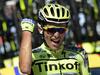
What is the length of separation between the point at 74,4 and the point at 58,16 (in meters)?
5.30

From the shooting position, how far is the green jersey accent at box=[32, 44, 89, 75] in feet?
13.7

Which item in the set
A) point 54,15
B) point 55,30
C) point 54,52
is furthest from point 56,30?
point 54,52

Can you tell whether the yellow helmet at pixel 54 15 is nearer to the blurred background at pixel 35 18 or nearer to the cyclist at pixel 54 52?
the cyclist at pixel 54 52

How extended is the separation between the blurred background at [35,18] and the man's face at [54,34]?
16.0ft

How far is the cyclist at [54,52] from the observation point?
13.5ft

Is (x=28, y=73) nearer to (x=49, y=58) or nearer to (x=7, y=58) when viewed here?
(x=49, y=58)

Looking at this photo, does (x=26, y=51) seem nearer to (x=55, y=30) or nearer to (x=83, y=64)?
(x=55, y=30)

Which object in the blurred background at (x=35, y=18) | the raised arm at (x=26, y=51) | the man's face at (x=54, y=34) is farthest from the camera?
the blurred background at (x=35, y=18)

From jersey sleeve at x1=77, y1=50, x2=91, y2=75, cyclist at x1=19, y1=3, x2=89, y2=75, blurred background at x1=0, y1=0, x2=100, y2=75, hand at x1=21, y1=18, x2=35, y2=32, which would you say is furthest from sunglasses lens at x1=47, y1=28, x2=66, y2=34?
blurred background at x1=0, y1=0, x2=100, y2=75

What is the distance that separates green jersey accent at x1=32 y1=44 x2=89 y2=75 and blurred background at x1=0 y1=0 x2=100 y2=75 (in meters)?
4.73

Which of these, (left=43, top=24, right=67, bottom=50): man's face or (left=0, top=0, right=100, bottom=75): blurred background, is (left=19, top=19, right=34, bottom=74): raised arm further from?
(left=0, top=0, right=100, bottom=75): blurred background

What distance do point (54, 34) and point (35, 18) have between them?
5.03 m

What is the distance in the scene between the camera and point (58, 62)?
14.0ft

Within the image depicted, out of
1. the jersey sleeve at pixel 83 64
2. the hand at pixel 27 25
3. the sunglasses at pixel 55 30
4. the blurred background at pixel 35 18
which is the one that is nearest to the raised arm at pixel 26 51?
the hand at pixel 27 25
